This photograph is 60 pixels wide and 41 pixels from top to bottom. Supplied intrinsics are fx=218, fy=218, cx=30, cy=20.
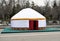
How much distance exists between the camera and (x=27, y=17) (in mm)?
30203

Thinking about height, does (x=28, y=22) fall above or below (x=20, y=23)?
above

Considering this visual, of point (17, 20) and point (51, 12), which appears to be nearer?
point (17, 20)

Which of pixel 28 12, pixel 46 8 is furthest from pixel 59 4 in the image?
pixel 28 12

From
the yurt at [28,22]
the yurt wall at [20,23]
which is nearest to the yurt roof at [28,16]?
the yurt at [28,22]

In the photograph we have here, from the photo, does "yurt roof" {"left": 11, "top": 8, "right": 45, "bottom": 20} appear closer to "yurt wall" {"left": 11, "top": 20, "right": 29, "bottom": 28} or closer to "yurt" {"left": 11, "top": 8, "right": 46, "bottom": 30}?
"yurt" {"left": 11, "top": 8, "right": 46, "bottom": 30}

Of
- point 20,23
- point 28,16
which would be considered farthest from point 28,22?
point 20,23

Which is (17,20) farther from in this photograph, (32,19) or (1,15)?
(1,15)

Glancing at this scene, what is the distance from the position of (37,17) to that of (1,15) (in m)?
32.3

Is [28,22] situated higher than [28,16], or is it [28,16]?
[28,16]

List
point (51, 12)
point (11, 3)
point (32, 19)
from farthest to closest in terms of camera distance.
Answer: point (11, 3) → point (51, 12) → point (32, 19)

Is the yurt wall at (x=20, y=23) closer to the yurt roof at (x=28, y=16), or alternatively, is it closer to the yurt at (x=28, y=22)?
the yurt at (x=28, y=22)

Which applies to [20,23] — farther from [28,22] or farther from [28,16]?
[28,16]

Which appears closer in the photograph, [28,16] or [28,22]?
[28,22]

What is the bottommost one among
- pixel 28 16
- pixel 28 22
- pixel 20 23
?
pixel 20 23
